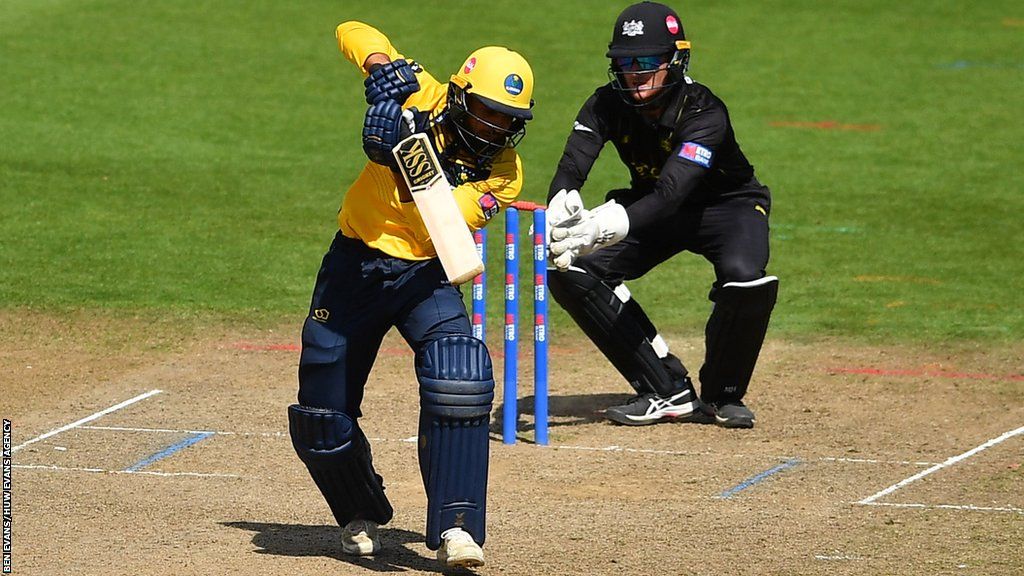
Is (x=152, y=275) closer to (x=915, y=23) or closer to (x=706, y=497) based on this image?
(x=706, y=497)

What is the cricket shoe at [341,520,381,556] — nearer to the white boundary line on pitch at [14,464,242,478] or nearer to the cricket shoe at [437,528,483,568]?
the cricket shoe at [437,528,483,568]

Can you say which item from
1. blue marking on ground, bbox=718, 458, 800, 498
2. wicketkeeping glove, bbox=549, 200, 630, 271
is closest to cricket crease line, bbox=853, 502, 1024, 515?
blue marking on ground, bbox=718, 458, 800, 498

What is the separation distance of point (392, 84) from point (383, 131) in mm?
252

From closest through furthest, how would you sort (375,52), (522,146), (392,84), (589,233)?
(392,84) → (375,52) → (589,233) → (522,146)

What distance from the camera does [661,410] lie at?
31.4ft

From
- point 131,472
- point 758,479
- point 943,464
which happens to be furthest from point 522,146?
point 131,472

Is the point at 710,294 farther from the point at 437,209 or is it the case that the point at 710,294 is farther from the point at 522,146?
the point at 522,146

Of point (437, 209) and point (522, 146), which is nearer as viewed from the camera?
point (437, 209)

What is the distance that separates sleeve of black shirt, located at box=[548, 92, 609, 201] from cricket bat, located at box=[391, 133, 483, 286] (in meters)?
2.76

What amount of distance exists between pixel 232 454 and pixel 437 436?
2.54 meters

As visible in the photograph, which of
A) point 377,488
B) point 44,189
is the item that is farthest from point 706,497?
point 44,189

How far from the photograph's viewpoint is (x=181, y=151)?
55.7ft

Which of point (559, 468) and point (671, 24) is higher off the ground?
point (671, 24)

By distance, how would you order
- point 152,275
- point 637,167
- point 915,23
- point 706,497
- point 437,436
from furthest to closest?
point 915,23
point 152,275
point 637,167
point 706,497
point 437,436
